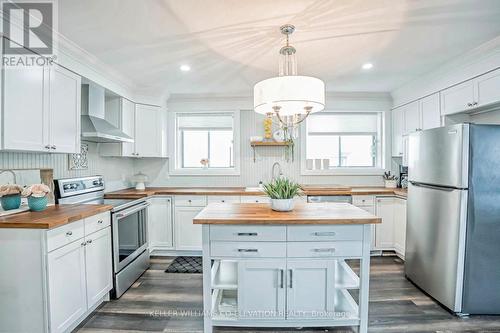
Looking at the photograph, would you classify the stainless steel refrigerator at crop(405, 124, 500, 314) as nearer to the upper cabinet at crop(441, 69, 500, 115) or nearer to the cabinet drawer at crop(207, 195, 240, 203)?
the upper cabinet at crop(441, 69, 500, 115)

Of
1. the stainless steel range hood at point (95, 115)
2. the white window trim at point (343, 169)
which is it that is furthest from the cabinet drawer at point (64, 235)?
the white window trim at point (343, 169)

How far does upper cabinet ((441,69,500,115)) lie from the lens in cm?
241

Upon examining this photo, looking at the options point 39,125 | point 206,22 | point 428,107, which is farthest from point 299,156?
point 39,125

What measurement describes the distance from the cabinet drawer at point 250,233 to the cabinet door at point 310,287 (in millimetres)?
228

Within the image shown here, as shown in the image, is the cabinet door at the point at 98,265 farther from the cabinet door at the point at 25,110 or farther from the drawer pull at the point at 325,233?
the drawer pull at the point at 325,233

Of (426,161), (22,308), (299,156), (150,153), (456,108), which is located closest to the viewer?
(22,308)

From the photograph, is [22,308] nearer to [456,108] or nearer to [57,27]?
[57,27]

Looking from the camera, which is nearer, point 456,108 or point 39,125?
point 39,125

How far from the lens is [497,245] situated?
7.10 feet

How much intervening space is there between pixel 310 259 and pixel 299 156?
2.49 meters

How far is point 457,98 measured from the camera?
2.84 metres

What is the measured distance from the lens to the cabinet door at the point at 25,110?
1.83m

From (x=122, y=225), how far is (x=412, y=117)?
4.08m

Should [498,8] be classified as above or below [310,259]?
above
